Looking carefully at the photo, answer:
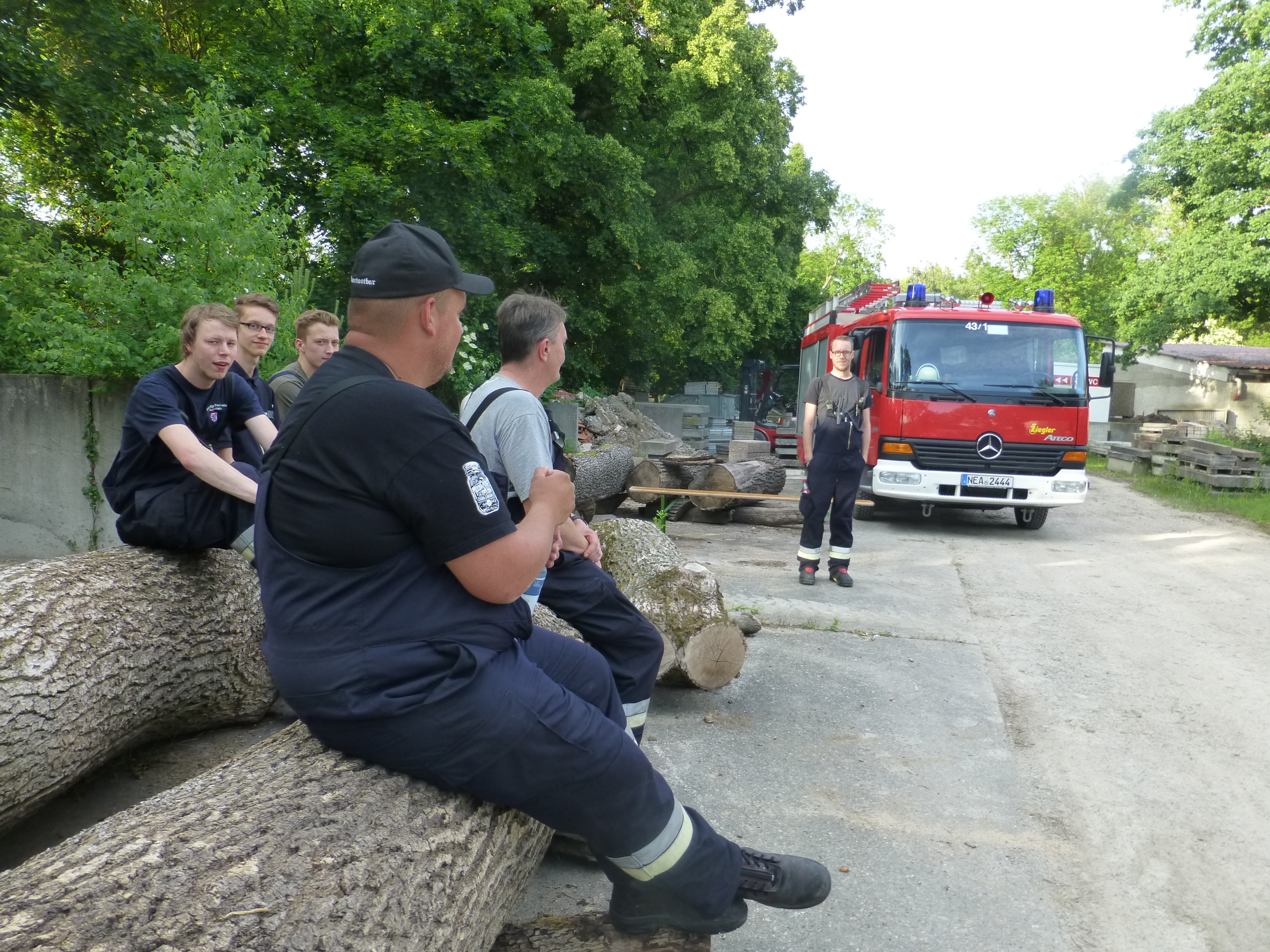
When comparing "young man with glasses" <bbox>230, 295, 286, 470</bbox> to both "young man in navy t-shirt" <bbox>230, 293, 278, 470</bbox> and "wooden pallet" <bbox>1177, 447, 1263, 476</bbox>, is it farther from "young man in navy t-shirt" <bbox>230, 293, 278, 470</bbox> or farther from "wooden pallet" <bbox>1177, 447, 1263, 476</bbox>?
"wooden pallet" <bbox>1177, 447, 1263, 476</bbox>

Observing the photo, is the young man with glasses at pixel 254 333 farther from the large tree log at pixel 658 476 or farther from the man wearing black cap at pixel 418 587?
the large tree log at pixel 658 476

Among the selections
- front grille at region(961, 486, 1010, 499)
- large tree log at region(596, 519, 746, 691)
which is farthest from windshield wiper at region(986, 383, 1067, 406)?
large tree log at region(596, 519, 746, 691)

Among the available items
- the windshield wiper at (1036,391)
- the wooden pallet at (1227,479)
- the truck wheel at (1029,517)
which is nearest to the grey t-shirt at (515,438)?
the windshield wiper at (1036,391)

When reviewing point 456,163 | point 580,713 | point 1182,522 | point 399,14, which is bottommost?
point 1182,522

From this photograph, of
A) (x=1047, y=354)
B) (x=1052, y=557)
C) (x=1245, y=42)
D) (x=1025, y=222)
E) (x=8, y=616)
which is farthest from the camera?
(x=1025, y=222)

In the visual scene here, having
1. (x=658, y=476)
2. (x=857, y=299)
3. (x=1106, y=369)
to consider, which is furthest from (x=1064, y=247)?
(x=658, y=476)

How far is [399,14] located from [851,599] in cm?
1338

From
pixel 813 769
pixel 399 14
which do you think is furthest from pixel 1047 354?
pixel 399 14

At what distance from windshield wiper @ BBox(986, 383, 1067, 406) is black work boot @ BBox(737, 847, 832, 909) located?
30.6 feet

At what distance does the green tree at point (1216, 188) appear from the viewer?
2097cm

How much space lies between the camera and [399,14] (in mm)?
15852

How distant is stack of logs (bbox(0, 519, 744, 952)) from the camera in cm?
167

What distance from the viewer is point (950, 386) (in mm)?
10992

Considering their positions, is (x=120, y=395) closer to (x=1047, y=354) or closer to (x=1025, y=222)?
(x=1047, y=354)
